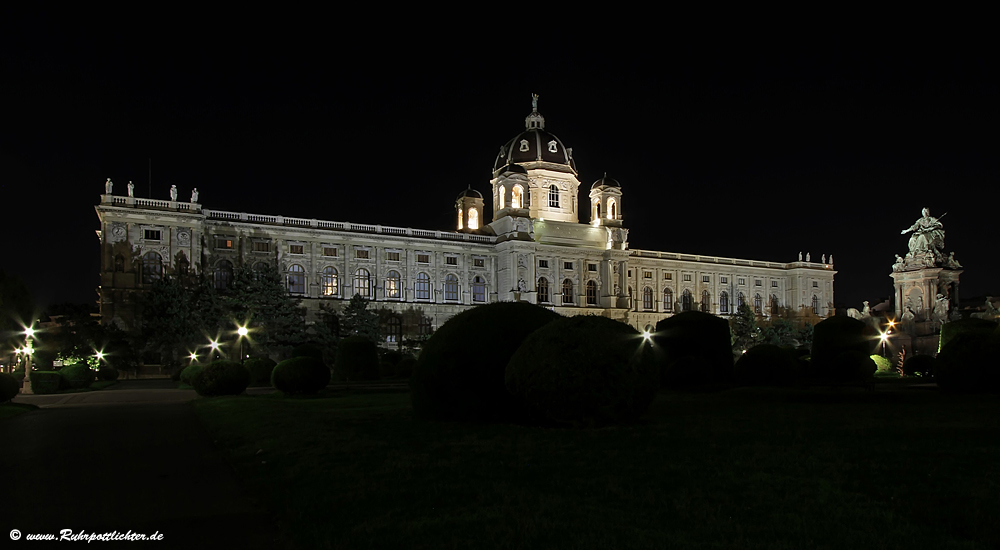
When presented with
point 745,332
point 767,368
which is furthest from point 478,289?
point 767,368

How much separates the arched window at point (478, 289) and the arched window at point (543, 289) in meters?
5.95

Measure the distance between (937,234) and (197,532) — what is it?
185 ft

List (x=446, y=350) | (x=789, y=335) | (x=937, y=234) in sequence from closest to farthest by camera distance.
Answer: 1. (x=446, y=350)
2. (x=937, y=234)
3. (x=789, y=335)

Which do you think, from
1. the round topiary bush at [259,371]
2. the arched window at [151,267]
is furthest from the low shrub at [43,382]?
the arched window at [151,267]

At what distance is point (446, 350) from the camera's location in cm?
1602

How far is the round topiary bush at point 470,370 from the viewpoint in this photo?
15.7 metres

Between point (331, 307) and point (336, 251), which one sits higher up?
point (336, 251)

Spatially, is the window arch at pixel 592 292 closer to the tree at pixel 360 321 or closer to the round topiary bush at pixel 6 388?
the tree at pixel 360 321

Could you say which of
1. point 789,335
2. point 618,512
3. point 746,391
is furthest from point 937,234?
point 618,512

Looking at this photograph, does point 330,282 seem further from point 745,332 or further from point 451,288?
point 745,332

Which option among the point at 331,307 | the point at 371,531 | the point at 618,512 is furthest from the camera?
the point at 331,307

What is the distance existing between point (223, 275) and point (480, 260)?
26.0 metres

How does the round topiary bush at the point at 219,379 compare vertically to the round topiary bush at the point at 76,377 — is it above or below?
above

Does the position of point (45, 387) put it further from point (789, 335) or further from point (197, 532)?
point (789, 335)
